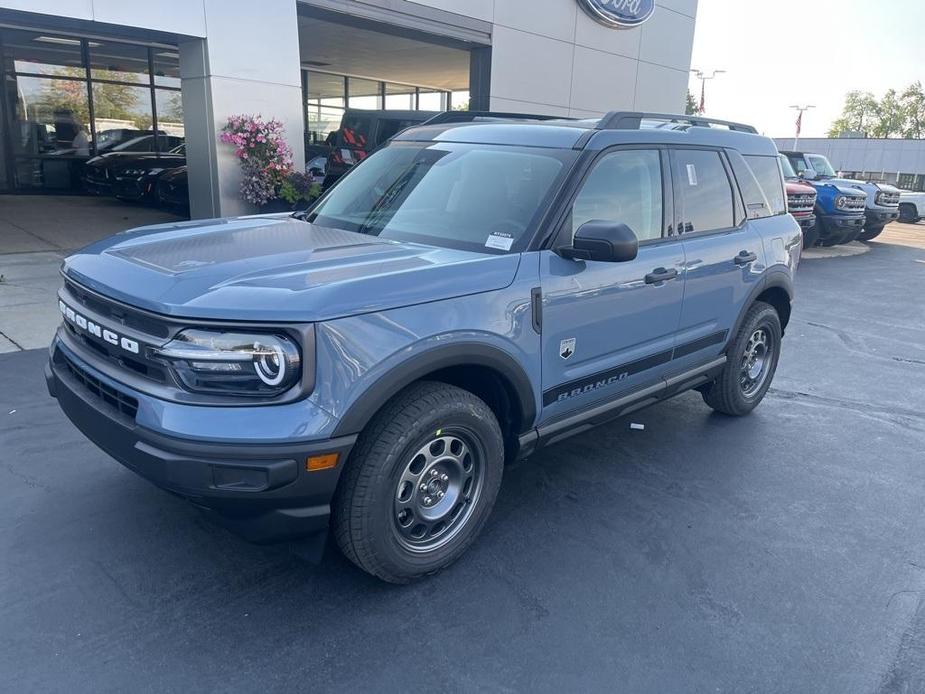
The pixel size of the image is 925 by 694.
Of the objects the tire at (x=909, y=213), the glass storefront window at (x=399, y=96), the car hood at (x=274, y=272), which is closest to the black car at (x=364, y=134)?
the car hood at (x=274, y=272)

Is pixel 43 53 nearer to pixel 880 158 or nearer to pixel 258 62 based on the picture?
pixel 258 62

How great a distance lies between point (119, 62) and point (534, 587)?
17.9m

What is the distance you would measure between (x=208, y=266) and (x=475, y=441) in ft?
4.38

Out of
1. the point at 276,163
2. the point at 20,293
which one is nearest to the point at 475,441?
the point at 20,293

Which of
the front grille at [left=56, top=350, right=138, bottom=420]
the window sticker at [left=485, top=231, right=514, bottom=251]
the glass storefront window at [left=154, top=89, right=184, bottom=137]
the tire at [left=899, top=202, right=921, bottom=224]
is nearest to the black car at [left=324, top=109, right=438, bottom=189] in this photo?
the glass storefront window at [left=154, top=89, right=184, bottom=137]

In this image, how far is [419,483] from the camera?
→ 3.01 metres

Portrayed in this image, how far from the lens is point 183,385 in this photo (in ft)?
8.40

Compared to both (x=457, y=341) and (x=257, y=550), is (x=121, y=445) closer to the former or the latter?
(x=257, y=550)

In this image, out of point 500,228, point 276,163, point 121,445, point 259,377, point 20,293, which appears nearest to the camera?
point 259,377

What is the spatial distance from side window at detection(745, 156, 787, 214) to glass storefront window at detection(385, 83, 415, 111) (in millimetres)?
22377

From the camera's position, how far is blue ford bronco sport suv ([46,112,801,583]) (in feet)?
8.21

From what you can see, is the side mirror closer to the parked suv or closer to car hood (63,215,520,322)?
car hood (63,215,520,322)

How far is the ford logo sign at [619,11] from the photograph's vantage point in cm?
1505

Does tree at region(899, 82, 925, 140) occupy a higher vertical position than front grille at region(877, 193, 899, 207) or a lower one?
higher
